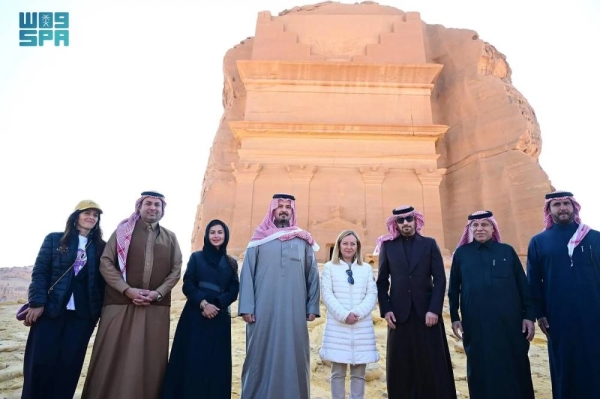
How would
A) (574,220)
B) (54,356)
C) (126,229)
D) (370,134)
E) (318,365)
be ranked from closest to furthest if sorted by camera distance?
(54,356) < (126,229) < (574,220) < (318,365) < (370,134)

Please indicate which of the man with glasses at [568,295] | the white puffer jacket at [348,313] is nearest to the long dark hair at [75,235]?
the white puffer jacket at [348,313]

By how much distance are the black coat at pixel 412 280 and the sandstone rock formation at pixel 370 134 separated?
29.8ft

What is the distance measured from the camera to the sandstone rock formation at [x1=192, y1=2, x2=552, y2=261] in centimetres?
1348

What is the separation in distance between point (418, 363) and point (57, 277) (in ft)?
10.9

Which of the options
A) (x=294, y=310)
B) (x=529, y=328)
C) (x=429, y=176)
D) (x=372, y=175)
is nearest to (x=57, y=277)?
(x=294, y=310)

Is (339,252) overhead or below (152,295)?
overhead

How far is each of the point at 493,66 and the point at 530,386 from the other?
15841 mm

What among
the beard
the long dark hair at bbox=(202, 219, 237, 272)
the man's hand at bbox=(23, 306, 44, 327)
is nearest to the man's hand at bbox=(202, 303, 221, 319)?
the long dark hair at bbox=(202, 219, 237, 272)

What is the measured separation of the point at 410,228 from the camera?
3992 millimetres

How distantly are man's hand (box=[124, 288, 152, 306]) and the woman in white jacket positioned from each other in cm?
163

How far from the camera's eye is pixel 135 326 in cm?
355

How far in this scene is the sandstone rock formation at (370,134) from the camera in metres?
13.5

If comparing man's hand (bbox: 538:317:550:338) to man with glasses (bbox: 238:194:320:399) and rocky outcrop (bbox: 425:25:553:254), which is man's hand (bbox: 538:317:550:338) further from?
rocky outcrop (bbox: 425:25:553:254)

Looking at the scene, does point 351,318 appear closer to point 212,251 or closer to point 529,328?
point 212,251
